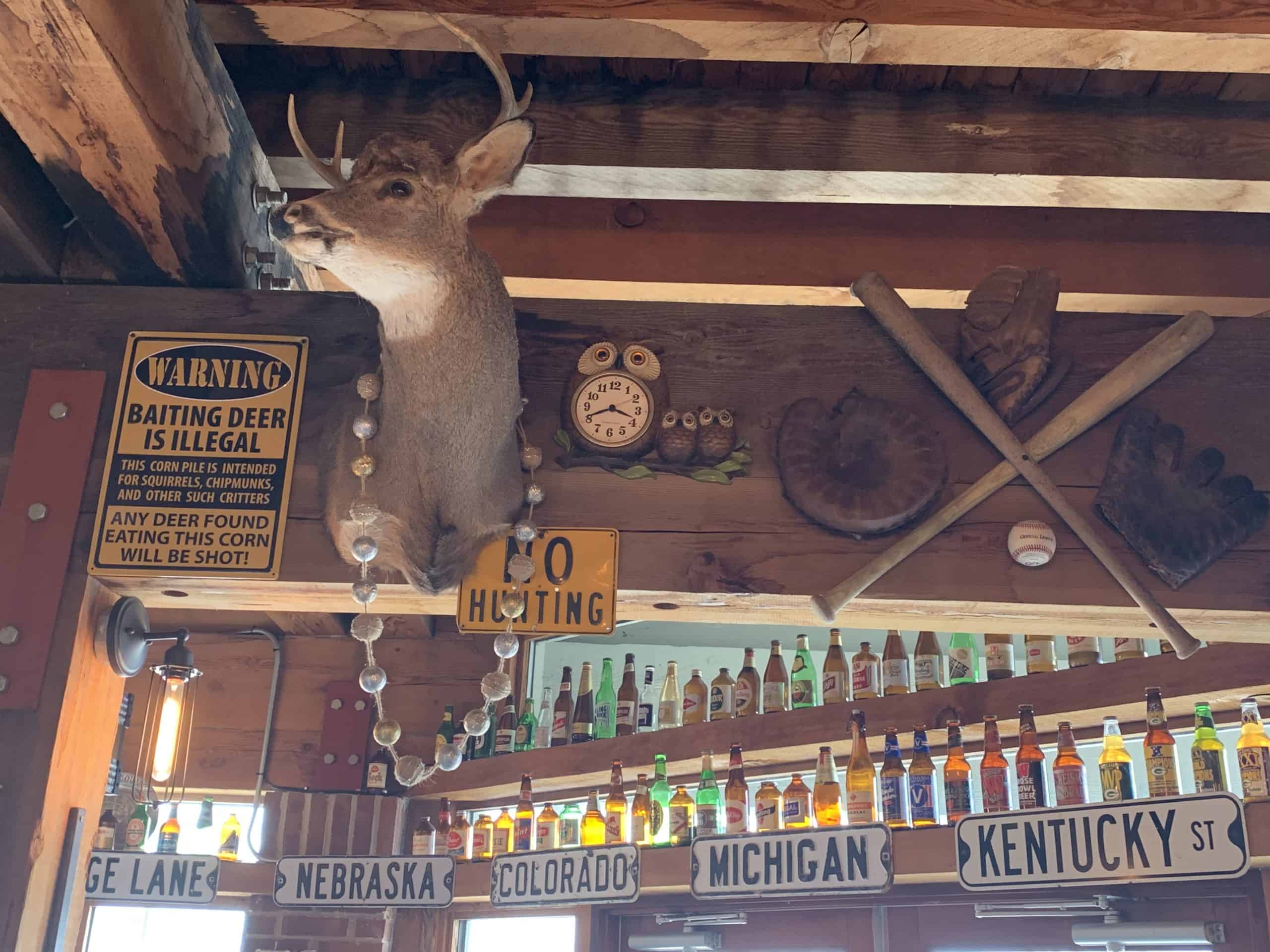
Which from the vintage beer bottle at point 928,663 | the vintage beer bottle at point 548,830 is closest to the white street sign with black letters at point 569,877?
the vintage beer bottle at point 548,830

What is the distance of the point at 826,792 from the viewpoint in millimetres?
3283

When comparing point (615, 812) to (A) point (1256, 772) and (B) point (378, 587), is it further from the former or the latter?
(B) point (378, 587)

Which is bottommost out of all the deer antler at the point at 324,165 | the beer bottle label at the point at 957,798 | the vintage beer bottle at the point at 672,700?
the beer bottle label at the point at 957,798

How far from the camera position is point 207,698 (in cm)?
432

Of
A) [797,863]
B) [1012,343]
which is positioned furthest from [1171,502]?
[797,863]

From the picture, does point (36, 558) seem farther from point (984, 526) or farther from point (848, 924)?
point (848, 924)

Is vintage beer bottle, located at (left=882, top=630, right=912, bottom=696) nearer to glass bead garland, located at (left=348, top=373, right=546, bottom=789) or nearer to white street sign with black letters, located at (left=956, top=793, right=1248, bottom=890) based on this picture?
white street sign with black letters, located at (left=956, top=793, right=1248, bottom=890)

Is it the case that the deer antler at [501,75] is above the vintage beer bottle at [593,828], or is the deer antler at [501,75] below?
above

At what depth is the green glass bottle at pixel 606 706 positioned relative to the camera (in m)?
4.16

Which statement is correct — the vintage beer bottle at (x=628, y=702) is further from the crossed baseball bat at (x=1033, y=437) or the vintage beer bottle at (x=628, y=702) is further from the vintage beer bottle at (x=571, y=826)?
the crossed baseball bat at (x=1033, y=437)

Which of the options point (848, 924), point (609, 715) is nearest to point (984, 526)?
point (848, 924)

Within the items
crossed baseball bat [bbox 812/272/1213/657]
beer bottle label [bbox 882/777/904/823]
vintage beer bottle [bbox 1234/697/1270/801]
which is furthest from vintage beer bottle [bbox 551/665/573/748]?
crossed baseball bat [bbox 812/272/1213/657]

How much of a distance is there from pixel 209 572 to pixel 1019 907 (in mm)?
Result: 2010

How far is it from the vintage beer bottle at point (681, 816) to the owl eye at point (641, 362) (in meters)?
1.97
